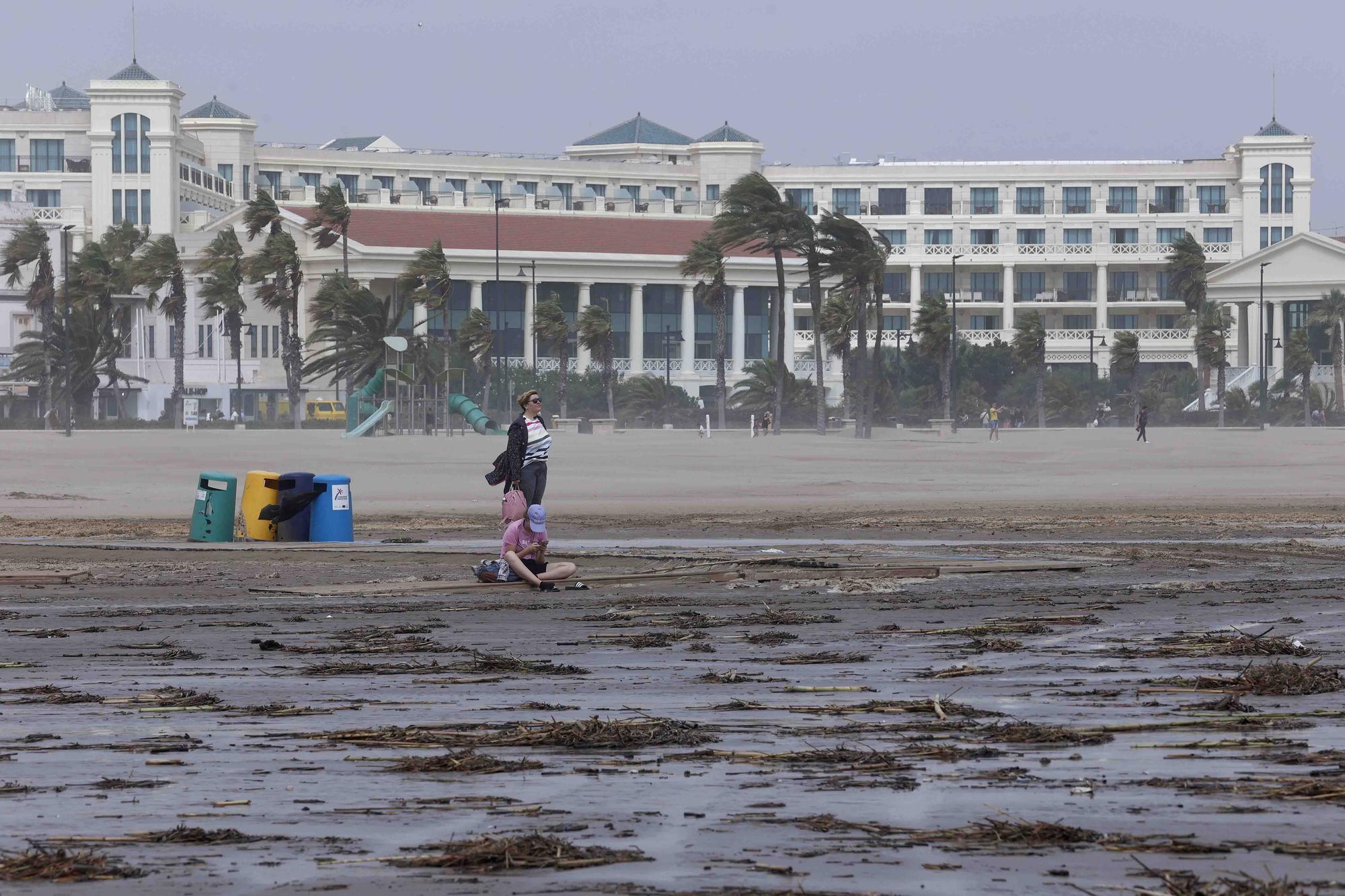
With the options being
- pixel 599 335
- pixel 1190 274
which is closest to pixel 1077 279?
pixel 1190 274

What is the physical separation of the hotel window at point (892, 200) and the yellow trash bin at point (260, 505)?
12835cm

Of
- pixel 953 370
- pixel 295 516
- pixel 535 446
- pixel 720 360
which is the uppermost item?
pixel 720 360

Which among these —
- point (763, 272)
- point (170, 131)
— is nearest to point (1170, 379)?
point (763, 272)

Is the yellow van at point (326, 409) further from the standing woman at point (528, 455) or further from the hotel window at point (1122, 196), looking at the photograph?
the standing woman at point (528, 455)

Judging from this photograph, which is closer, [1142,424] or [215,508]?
[215,508]

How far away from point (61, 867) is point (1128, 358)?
369ft

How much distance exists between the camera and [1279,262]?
420 feet

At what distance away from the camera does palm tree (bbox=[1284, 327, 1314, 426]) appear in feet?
347

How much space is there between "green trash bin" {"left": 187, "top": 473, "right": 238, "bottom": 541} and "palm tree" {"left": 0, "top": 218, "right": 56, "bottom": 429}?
6764 centimetres

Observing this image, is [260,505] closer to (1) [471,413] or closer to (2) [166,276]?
(1) [471,413]

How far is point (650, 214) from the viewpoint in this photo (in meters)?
140

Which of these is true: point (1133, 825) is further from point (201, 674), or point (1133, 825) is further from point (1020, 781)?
point (201, 674)

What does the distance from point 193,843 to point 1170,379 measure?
387 feet

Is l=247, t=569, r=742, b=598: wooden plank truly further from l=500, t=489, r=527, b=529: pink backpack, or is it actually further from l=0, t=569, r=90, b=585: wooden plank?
l=0, t=569, r=90, b=585: wooden plank
